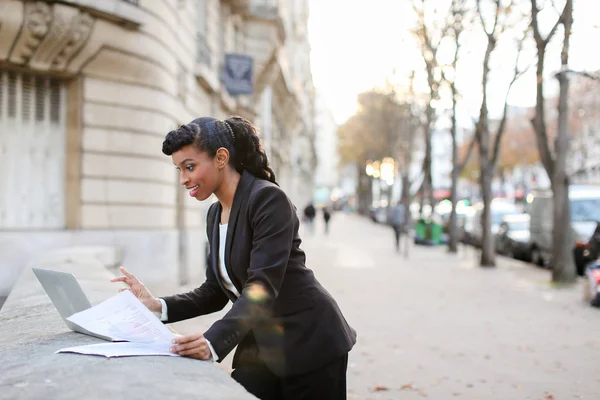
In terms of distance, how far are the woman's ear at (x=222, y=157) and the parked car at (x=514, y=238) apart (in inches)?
852

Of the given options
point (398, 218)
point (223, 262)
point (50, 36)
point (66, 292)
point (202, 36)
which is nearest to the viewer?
point (223, 262)

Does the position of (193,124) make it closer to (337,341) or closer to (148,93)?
(337,341)

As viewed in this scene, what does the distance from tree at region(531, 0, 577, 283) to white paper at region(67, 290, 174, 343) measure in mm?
13356

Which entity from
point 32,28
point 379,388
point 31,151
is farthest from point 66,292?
point 31,151

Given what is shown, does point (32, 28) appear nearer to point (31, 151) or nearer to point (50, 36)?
point (50, 36)

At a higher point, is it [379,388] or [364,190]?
[364,190]

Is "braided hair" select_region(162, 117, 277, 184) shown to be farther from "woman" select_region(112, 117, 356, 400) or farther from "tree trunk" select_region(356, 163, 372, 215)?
"tree trunk" select_region(356, 163, 372, 215)

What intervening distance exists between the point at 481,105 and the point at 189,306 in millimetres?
17889

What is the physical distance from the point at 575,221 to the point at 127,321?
1822 centimetres

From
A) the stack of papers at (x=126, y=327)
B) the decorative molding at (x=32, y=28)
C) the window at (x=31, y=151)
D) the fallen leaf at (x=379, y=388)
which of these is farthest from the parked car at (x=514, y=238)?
the stack of papers at (x=126, y=327)

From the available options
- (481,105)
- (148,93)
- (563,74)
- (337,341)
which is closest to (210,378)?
(337,341)

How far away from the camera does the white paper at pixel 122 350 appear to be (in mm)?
2595

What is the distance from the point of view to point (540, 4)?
15.2 meters

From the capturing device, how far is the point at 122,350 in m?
2.64
